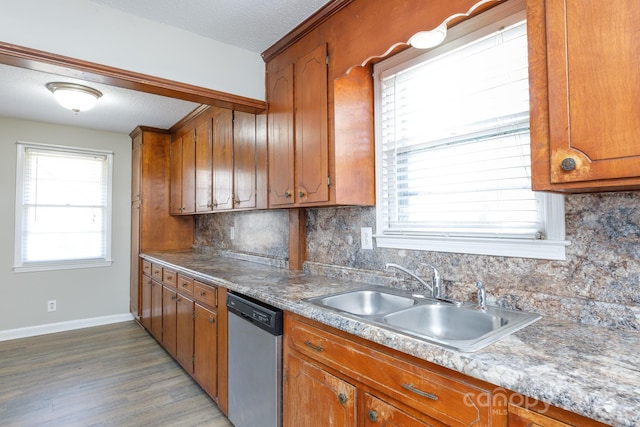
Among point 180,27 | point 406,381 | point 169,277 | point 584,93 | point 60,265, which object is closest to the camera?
point 584,93

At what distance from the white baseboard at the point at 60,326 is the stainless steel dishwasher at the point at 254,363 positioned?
3.11m

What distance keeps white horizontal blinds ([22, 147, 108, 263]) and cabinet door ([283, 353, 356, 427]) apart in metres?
3.83

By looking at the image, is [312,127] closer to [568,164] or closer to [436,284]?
[436,284]

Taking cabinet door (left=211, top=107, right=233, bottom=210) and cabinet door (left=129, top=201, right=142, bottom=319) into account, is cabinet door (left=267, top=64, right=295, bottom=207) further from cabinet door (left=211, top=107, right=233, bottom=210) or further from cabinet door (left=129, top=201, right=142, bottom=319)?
cabinet door (left=129, top=201, right=142, bottom=319)

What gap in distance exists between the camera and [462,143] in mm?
1664

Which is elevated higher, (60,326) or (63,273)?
(63,273)

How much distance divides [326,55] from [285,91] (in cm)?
44

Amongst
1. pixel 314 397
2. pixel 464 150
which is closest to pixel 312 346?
pixel 314 397

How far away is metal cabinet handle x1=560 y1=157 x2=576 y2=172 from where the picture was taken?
0.96 m

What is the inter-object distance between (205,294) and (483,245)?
5.98 feet

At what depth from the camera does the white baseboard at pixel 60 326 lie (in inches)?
149

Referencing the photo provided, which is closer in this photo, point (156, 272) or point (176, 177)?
point (156, 272)

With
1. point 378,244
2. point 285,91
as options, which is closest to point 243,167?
point 285,91

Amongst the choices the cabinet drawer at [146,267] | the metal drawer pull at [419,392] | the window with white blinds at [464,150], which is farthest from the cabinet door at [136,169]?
the metal drawer pull at [419,392]
